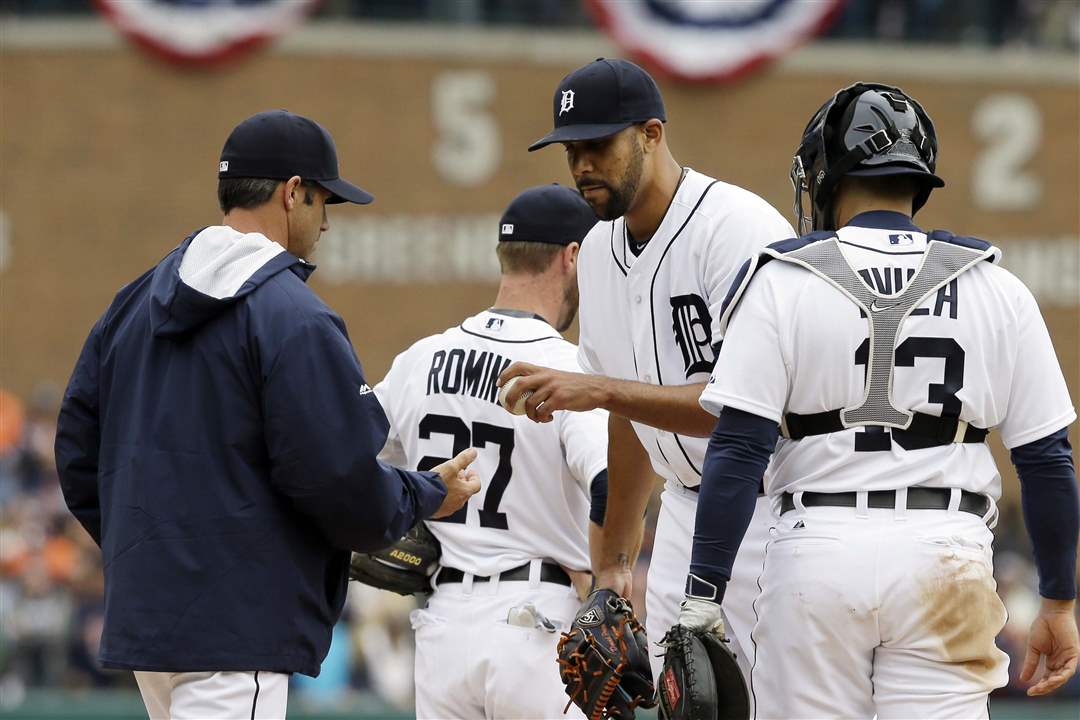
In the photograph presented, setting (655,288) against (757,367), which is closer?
(757,367)

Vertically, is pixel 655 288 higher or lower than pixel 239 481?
higher

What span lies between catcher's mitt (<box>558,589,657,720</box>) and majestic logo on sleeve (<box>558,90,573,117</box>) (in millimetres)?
1619

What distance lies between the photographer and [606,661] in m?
5.14

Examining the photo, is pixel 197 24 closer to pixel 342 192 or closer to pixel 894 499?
pixel 342 192

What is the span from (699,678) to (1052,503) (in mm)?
1077

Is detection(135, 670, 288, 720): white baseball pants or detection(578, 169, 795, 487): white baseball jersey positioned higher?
detection(578, 169, 795, 487): white baseball jersey

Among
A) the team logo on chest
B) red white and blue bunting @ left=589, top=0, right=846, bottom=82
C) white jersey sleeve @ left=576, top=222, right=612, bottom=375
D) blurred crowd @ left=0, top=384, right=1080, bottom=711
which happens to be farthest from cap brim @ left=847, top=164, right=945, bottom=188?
red white and blue bunting @ left=589, top=0, right=846, bottom=82

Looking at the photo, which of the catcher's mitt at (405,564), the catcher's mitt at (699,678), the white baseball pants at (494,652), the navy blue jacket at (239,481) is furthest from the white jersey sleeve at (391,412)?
the catcher's mitt at (699,678)

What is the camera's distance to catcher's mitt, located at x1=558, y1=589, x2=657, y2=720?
5.15 metres

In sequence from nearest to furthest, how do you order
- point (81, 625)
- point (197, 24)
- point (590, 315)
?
point (590, 315), point (81, 625), point (197, 24)

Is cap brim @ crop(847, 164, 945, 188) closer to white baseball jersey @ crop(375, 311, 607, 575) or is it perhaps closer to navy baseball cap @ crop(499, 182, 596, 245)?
white baseball jersey @ crop(375, 311, 607, 575)

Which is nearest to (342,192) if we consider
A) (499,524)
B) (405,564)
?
(499,524)

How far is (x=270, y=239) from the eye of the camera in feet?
15.2

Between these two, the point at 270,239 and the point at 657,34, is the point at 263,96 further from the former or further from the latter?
the point at 270,239
